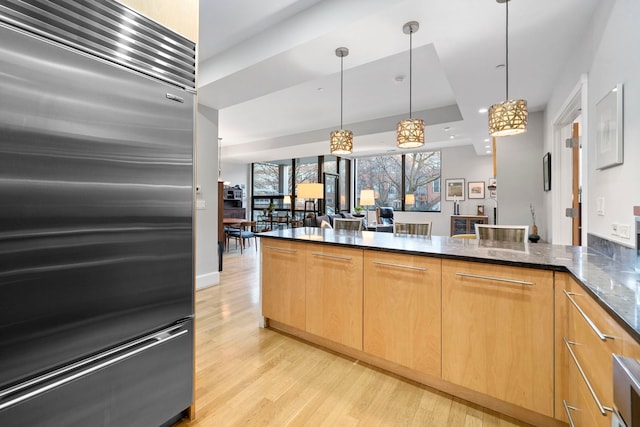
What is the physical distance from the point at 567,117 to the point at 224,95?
3840mm

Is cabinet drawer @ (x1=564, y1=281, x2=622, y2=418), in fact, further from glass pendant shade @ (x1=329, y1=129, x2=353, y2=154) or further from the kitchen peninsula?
glass pendant shade @ (x1=329, y1=129, x2=353, y2=154)

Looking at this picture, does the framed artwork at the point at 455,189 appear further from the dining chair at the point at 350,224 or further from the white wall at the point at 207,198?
the white wall at the point at 207,198

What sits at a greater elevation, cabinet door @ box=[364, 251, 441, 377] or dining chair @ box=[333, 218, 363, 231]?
dining chair @ box=[333, 218, 363, 231]

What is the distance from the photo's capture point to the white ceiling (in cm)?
204

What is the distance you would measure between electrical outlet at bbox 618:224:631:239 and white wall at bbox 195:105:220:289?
157 inches

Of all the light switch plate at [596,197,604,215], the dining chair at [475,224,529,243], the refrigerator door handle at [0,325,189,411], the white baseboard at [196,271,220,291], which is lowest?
the white baseboard at [196,271,220,291]

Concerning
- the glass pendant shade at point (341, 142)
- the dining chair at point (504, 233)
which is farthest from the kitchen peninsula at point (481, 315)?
the glass pendant shade at point (341, 142)

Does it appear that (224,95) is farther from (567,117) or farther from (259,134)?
(567,117)

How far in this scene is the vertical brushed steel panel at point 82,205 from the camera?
0.99 m

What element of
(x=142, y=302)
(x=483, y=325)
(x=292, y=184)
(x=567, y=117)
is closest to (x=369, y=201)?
(x=292, y=184)

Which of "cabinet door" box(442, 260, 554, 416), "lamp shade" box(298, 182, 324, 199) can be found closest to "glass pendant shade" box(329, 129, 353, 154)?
"cabinet door" box(442, 260, 554, 416)

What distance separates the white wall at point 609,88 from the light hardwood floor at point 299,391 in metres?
1.39

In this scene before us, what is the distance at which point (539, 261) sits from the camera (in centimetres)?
150

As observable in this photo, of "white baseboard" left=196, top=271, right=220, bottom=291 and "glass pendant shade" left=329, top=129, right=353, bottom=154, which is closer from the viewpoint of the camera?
"glass pendant shade" left=329, top=129, right=353, bottom=154
